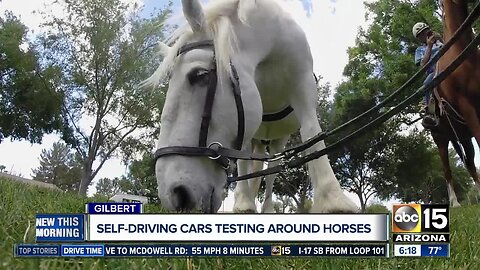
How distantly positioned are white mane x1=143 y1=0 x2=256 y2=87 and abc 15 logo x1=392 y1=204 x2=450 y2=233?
1531mm

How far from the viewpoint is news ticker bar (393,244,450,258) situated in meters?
1.61

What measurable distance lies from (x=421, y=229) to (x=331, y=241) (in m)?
0.34

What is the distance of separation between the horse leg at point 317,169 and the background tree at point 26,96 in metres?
20.2

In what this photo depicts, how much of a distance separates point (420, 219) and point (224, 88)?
151cm

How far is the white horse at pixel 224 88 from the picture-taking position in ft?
8.69

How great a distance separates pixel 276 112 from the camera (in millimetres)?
4168

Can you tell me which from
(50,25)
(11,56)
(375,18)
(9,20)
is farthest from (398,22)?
(9,20)

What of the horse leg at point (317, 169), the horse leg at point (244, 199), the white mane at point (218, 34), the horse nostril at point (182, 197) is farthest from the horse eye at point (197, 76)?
the horse leg at point (244, 199)

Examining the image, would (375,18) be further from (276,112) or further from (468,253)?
(468,253)

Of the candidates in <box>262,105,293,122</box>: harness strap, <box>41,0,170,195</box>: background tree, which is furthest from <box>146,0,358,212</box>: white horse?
<box>41,0,170,195</box>: background tree

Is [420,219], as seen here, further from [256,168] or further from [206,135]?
[256,168]

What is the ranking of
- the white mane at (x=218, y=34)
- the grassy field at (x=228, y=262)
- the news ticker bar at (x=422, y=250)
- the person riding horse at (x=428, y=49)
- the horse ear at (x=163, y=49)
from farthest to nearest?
1. the person riding horse at (x=428, y=49)
2. the horse ear at (x=163, y=49)
3. the white mane at (x=218, y=34)
4. the news ticker bar at (x=422, y=250)
5. the grassy field at (x=228, y=262)

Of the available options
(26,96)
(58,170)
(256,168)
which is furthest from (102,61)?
(58,170)

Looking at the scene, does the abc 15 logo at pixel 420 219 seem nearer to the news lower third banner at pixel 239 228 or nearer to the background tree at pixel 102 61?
the news lower third banner at pixel 239 228
